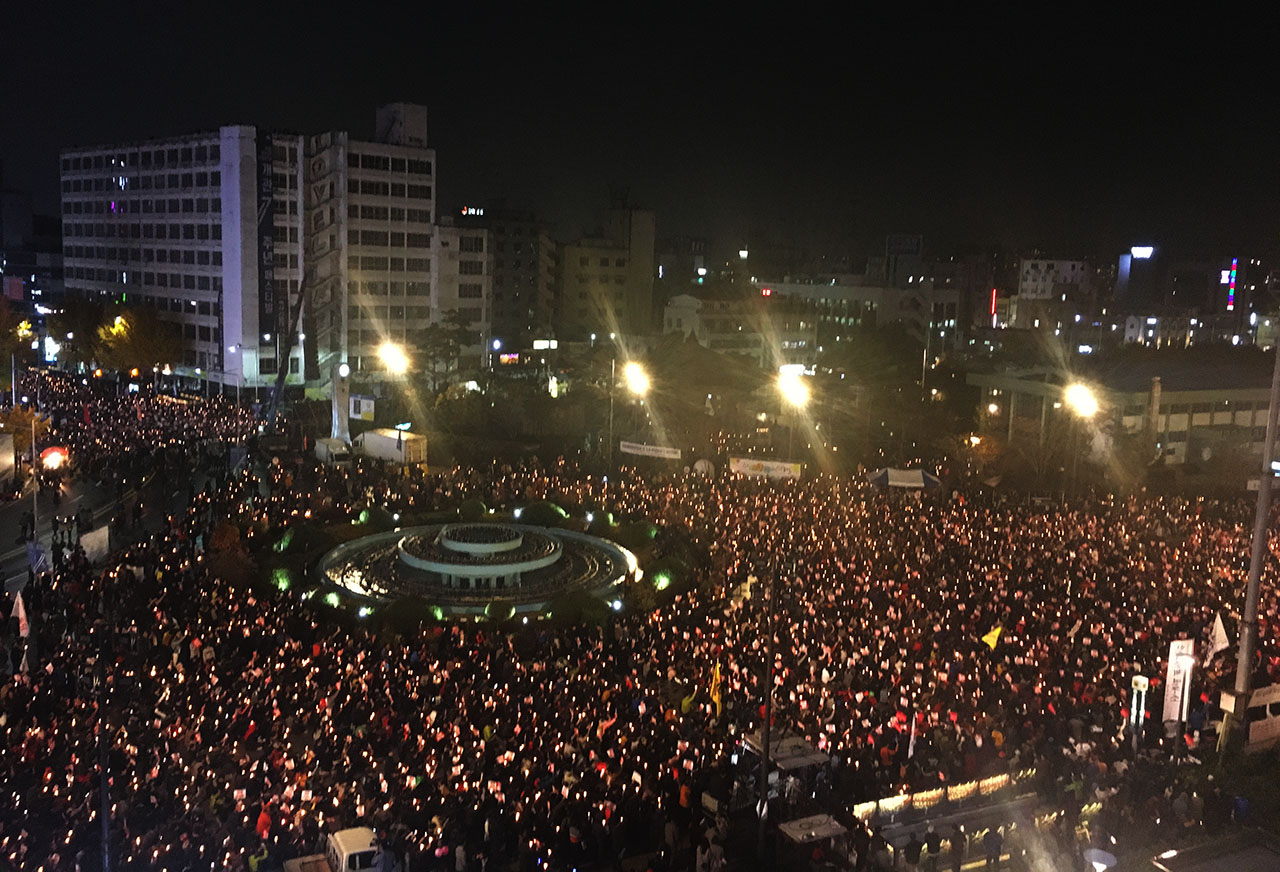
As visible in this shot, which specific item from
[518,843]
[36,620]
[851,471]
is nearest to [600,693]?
[518,843]

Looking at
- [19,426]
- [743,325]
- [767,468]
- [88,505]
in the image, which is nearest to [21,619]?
[88,505]

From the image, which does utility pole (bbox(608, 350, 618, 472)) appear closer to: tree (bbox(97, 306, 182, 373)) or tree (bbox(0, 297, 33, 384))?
tree (bbox(97, 306, 182, 373))

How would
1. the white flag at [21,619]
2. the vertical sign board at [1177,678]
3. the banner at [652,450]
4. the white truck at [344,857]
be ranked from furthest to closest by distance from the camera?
the banner at [652,450] < the white flag at [21,619] < the vertical sign board at [1177,678] < the white truck at [344,857]

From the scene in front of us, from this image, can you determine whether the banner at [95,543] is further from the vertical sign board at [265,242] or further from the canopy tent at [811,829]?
the vertical sign board at [265,242]

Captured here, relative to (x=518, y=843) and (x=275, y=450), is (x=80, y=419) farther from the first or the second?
(x=518, y=843)

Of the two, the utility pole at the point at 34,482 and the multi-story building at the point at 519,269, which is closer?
the utility pole at the point at 34,482

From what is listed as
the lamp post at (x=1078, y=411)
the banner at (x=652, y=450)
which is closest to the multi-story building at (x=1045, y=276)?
the lamp post at (x=1078, y=411)
